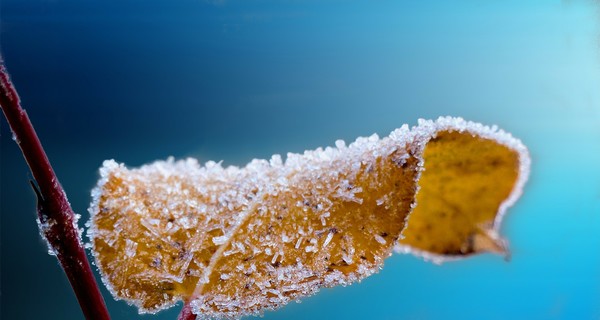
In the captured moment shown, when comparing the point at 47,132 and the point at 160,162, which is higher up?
the point at 47,132

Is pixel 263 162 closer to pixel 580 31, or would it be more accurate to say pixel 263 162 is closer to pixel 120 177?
pixel 120 177

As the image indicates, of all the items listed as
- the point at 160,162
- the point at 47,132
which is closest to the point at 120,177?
the point at 160,162

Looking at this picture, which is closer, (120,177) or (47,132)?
(120,177)
